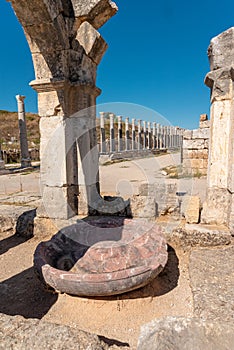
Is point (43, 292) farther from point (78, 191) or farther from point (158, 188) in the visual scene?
point (158, 188)

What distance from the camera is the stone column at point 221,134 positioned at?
10.9 feet

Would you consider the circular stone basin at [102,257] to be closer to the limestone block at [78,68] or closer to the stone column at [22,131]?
the limestone block at [78,68]

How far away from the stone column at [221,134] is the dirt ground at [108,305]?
43.6 inches

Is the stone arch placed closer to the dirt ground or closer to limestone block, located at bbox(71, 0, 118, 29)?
limestone block, located at bbox(71, 0, 118, 29)

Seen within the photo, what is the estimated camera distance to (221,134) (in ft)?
11.7

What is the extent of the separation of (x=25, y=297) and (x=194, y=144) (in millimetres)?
9541

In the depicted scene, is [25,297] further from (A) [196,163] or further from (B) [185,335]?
(A) [196,163]

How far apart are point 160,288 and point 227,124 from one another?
2.55 metres

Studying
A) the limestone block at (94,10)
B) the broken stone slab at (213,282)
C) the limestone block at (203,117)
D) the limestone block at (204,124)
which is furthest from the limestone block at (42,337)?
the limestone block at (203,117)

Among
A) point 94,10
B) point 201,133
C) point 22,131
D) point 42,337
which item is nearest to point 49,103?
point 94,10

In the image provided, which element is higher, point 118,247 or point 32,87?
point 32,87

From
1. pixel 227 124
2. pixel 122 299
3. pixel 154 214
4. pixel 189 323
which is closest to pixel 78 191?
pixel 154 214

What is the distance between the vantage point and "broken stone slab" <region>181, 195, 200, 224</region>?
375 centimetres

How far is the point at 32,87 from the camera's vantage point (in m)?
3.99
